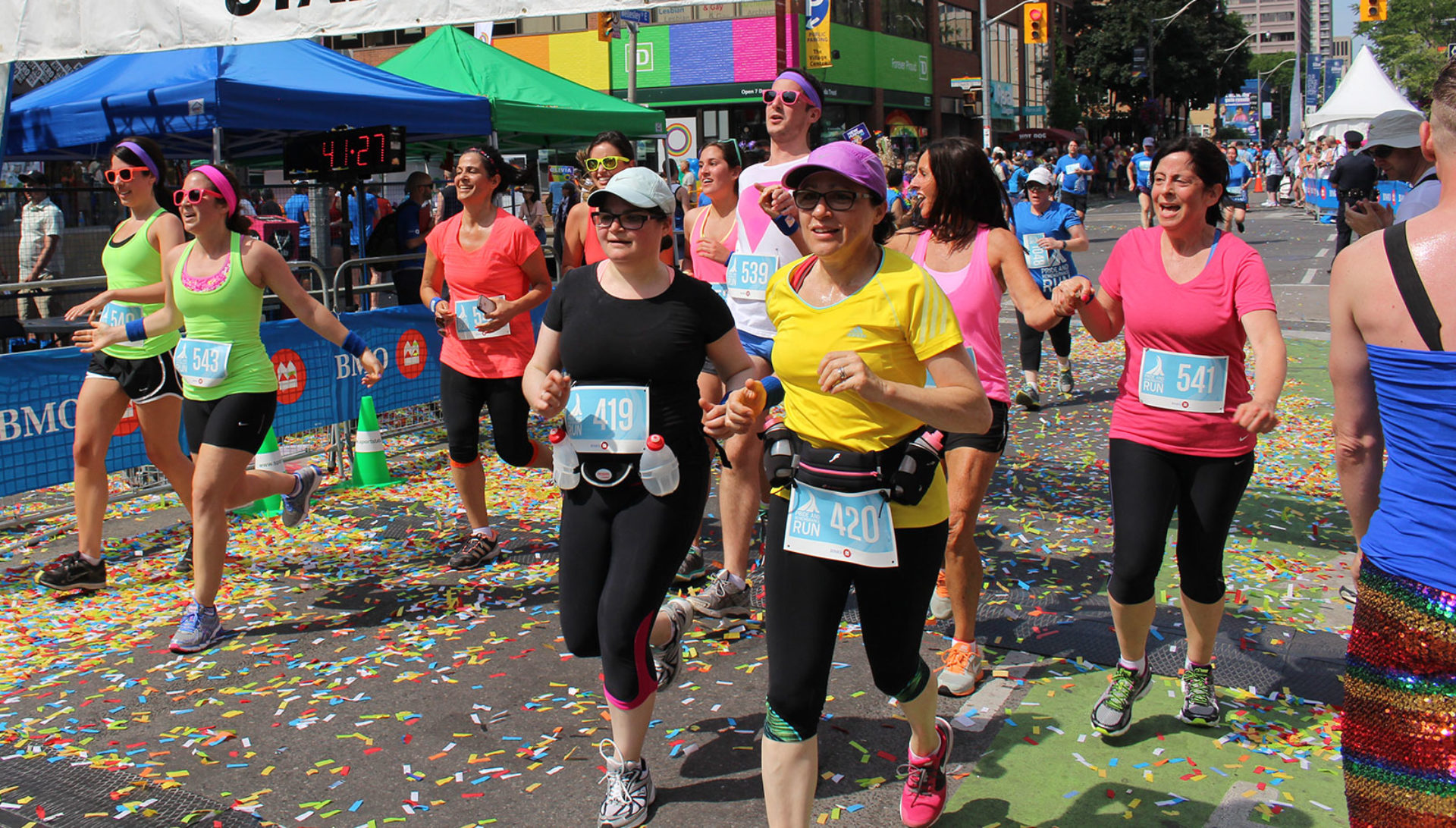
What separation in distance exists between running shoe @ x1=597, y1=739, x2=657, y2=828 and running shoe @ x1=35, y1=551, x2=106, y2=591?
3.77 meters

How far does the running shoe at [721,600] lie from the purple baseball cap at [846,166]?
8.75 feet

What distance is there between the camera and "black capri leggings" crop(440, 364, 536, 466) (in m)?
6.17

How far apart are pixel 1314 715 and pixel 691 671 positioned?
234 centimetres


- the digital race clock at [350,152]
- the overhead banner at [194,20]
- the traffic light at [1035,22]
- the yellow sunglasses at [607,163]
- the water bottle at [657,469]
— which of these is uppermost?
the traffic light at [1035,22]

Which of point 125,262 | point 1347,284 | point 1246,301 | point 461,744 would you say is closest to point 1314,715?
point 1246,301

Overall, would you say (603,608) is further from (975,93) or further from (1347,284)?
(975,93)

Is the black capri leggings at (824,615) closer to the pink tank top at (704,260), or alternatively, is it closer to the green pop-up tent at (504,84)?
the pink tank top at (704,260)

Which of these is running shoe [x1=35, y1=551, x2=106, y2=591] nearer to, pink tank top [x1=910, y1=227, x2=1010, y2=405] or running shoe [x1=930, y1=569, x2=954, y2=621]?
running shoe [x1=930, y1=569, x2=954, y2=621]

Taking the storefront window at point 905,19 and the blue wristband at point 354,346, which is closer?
the blue wristband at point 354,346

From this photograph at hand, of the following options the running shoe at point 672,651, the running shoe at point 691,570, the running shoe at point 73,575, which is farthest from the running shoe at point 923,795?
the running shoe at point 73,575

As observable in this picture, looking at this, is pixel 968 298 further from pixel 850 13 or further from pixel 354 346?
pixel 850 13

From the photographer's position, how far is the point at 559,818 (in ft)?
12.0

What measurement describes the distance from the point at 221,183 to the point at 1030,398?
6883 mm

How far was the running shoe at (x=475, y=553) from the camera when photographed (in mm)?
6340
